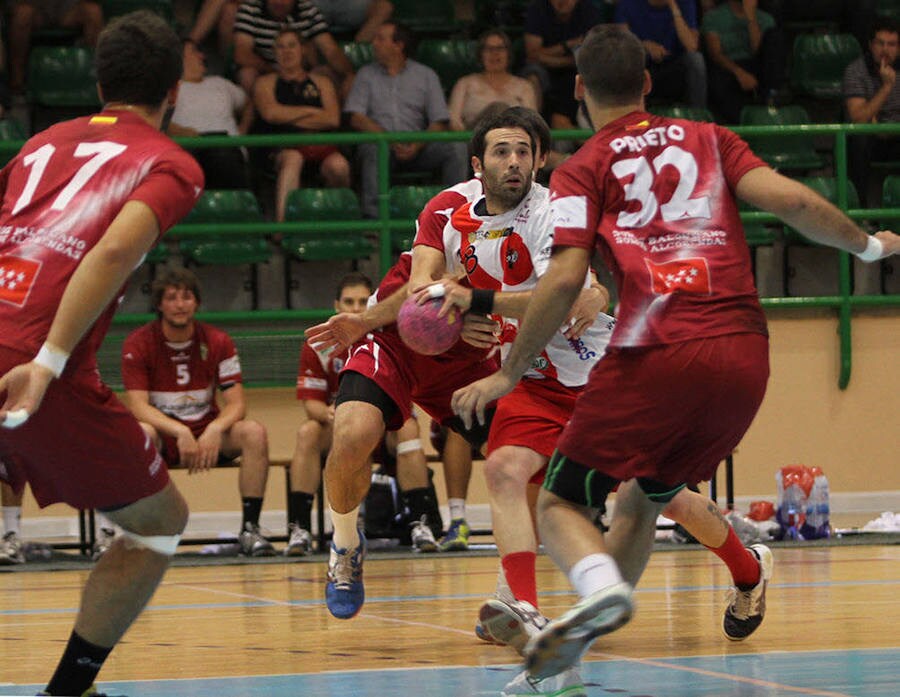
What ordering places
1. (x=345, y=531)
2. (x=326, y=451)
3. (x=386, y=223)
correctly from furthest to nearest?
(x=386, y=223), (x=326, y=451), (x=345, y=531)

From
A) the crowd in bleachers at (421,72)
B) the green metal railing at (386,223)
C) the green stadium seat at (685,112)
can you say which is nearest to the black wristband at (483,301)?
the green metal railing at (386,223)

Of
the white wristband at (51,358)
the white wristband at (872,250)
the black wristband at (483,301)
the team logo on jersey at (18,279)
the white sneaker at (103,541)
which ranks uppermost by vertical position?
the team logo on jersey at (18,279)

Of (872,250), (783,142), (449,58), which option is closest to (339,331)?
(872,250)

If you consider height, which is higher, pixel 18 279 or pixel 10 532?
pixel 18 279

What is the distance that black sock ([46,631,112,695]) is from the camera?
12.2 feet

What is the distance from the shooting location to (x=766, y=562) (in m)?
5.39

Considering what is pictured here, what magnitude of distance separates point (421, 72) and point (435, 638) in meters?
6.73

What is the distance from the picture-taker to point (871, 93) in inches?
471

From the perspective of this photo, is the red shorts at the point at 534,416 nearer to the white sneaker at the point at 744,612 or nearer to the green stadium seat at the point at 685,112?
the white sneaker at the point at 744,612

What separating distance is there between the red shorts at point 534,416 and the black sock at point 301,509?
421 cm

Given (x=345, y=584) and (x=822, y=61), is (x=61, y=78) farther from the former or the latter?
(x=345, y=584)

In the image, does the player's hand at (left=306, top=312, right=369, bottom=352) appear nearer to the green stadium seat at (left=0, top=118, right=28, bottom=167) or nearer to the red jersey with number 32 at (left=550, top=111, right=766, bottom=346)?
the red jersey with number 32 at (left=550, top=111, right=766, bottom=346)

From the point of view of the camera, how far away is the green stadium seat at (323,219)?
1110 cm

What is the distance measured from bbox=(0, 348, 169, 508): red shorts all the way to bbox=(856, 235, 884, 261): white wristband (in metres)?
1.88
